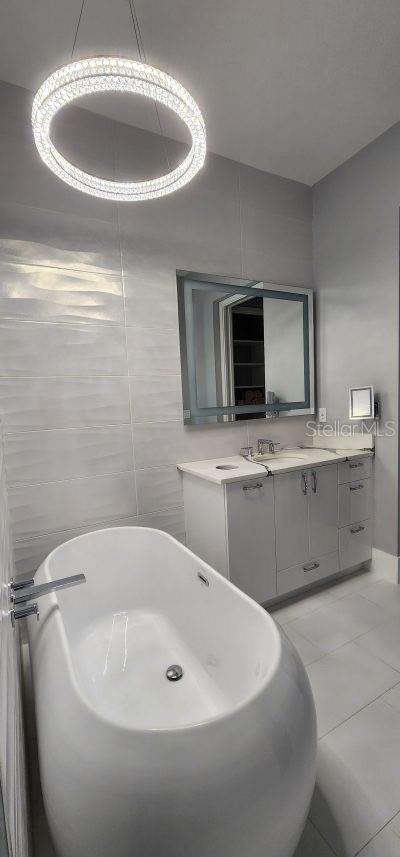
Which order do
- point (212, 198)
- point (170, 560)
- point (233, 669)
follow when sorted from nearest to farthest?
point (233, 669), point (170, 560), point (212, 198)

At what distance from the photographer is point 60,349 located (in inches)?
70.8

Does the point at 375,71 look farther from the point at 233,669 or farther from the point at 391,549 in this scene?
the point at 233,669

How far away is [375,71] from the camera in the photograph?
1702 mm

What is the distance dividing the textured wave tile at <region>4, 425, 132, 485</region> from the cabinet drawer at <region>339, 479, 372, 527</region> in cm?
142

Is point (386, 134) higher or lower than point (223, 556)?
higher

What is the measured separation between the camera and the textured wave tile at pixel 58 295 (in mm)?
1673

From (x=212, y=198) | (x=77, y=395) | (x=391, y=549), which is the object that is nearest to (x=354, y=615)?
(x=391, y=549)

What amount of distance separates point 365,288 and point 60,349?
2019 millimetres

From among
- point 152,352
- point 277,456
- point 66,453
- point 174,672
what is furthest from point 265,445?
point 174,672

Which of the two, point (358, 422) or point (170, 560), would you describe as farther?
point (358, 422)

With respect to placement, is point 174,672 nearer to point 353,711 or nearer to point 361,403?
point 353,711

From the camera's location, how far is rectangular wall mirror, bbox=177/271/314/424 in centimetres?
217

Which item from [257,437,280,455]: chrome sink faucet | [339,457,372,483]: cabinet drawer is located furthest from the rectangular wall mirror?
[339,457,372,483]: cabinet drawer

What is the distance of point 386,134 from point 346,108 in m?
0.35
